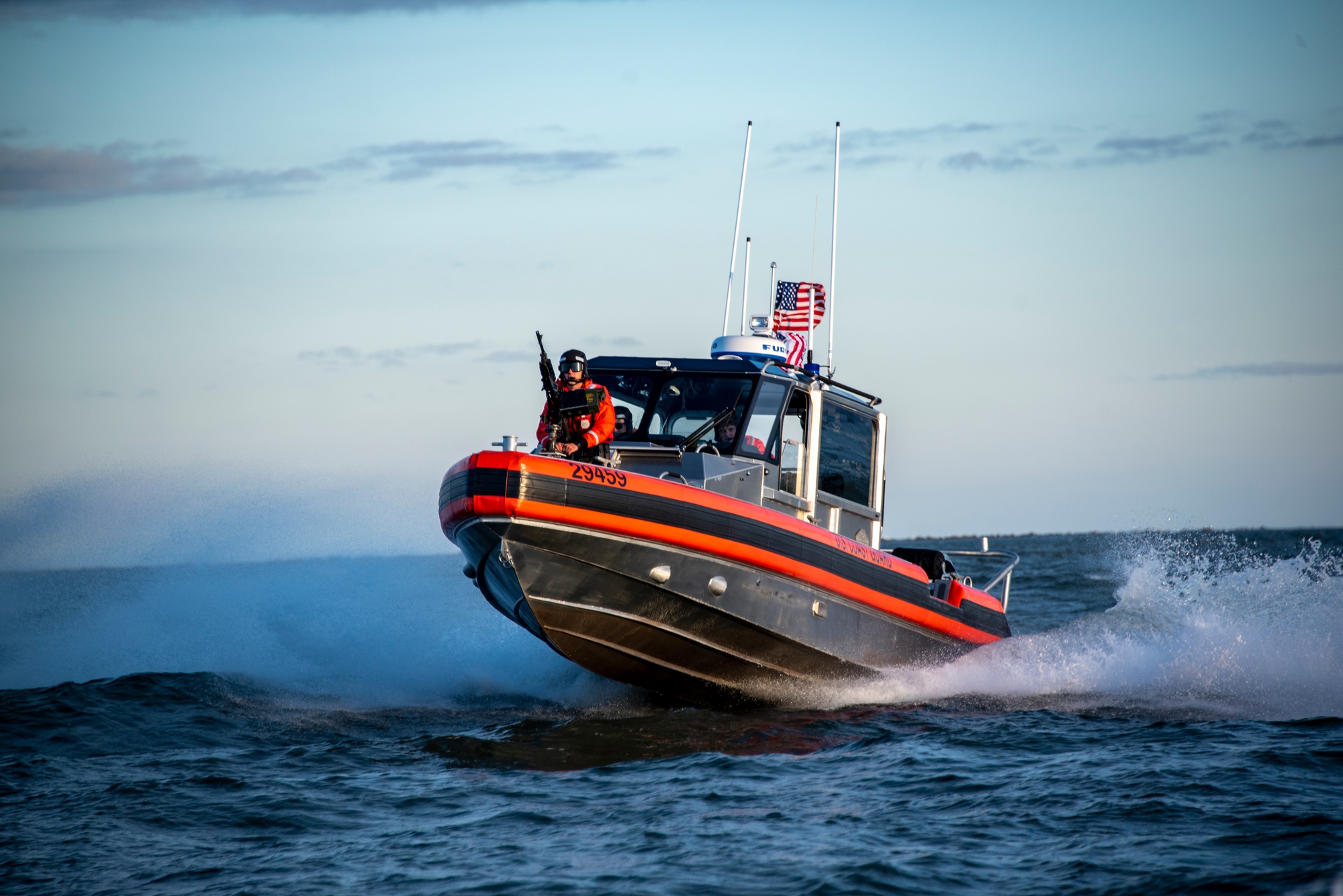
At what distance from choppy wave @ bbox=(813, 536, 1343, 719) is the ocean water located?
0.03 metres

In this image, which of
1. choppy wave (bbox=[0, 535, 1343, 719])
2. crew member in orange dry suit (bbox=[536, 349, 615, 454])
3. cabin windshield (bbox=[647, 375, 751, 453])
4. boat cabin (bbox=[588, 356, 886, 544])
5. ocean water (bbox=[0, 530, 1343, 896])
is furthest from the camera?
choppy wave (bbox=[0, 535, 1343, 719])

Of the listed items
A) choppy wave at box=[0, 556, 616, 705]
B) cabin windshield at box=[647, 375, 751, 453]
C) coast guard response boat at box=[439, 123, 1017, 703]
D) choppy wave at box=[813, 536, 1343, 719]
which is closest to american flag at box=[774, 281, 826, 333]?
coast guard response boat at box=[439, 123, 1017, 703]

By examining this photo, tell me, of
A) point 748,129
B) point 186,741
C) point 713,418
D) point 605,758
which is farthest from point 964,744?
point 748,129

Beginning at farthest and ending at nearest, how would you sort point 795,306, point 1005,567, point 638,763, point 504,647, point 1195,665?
point 504,647 → point 1005,567 → point 795,306 → point 1195,665 → point 638,763

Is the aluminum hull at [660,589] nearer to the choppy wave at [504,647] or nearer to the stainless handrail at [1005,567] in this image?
the choppy wave at [504,647]

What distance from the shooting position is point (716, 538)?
6918 millimetres

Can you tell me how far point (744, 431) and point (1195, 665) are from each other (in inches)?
170

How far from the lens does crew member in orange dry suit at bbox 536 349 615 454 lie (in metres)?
7.05

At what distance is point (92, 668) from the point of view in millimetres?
9500

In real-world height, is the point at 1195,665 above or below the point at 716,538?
below

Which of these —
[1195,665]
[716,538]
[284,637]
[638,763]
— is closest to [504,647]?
[284,637]

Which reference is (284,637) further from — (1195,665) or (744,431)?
(1195,665)

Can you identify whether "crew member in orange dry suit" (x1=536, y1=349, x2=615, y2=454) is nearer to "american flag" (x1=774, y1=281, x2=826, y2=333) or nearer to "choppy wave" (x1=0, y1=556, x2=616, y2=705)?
"choppy wave" (x1=0, y1=556, x2=616, y2=705)

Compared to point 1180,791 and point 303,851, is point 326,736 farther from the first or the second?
point 1180,791
